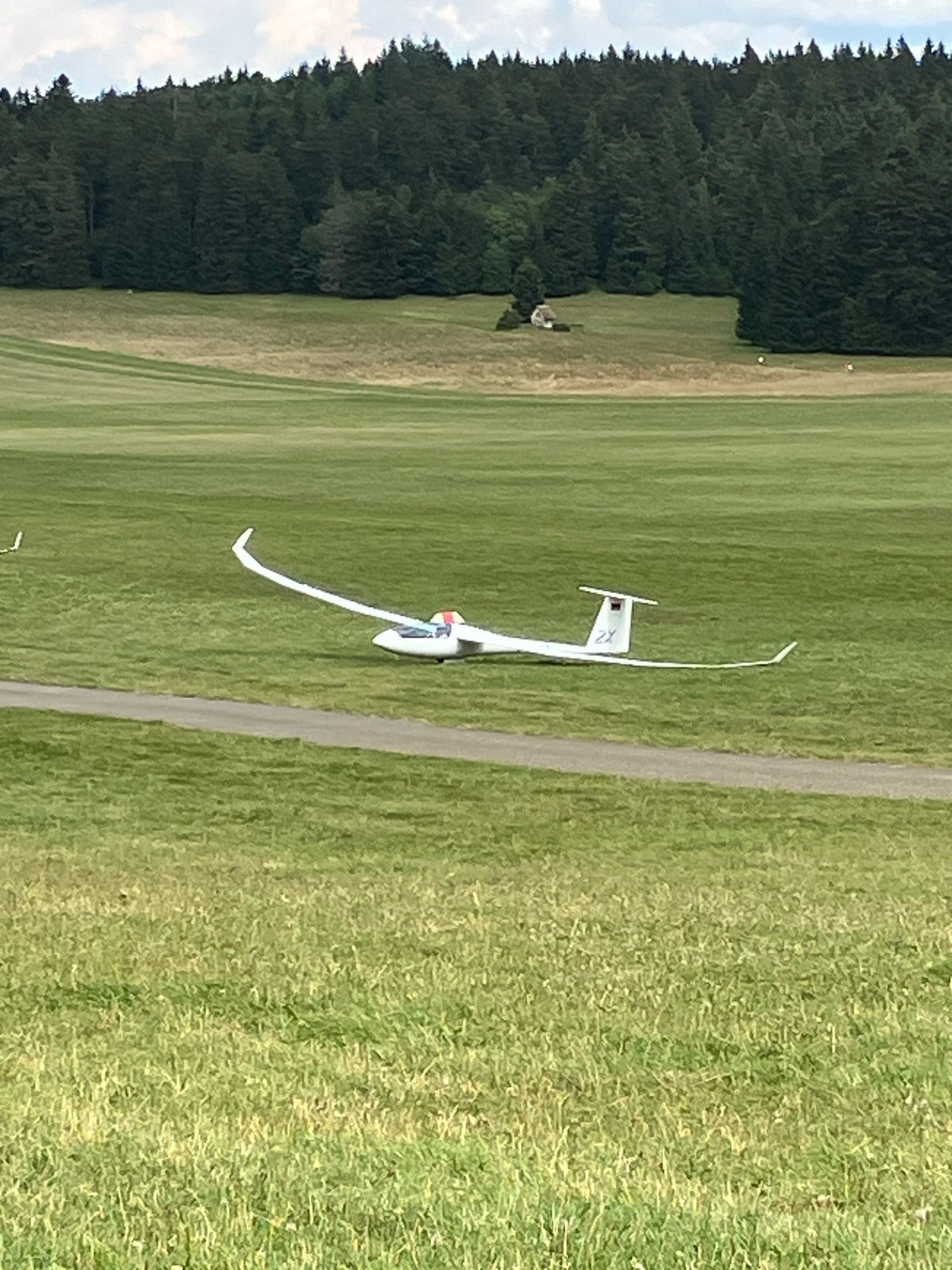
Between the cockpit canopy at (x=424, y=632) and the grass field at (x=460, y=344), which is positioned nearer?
the cockpit canopy at (x=424, y=632)

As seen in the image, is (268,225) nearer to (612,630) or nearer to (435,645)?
(435,645)

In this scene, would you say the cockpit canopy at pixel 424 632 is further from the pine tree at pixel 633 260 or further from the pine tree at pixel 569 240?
the pine tree at pixel 633 260

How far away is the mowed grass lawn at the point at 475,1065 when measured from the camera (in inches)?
294

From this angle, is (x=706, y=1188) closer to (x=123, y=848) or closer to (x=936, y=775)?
(x=123, y=848)

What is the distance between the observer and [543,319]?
14288 centimetres

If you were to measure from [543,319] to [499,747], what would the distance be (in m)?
112

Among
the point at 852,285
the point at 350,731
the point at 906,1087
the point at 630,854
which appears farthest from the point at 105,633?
the point at 852,285

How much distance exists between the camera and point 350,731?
35312 mm

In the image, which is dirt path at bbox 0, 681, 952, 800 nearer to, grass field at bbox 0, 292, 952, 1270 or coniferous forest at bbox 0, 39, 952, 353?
grass field at bbox 0, 292, 952, 1270

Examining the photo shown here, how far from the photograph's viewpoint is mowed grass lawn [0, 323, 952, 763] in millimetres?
38938

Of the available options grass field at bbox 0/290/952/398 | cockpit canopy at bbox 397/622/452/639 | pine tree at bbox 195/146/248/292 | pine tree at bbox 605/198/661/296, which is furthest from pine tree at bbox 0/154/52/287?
cockpit canopy at bbox 397/622/452/639

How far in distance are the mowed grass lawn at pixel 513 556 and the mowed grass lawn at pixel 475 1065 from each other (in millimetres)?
16728

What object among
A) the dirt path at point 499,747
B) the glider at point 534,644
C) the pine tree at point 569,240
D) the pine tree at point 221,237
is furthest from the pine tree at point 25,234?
the dirt path at point 499,747

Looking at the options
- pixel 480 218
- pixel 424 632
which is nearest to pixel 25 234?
pixel 480 218
